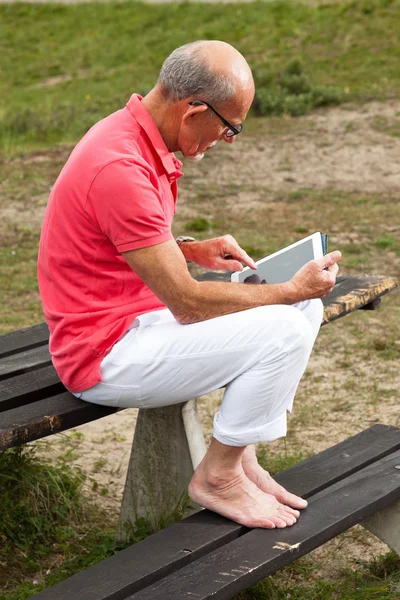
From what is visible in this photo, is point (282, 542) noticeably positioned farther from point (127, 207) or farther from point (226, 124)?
point (226, 124)

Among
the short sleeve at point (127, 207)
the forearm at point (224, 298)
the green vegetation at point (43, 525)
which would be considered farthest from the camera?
the green vegetation at point (43, 525)

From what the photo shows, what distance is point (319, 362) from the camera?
508 centimetres

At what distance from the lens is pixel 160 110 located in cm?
284

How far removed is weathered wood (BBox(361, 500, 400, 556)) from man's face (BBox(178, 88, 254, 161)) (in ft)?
3.98

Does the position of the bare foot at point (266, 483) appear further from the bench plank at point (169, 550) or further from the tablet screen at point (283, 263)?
the tablet screen at point (283, 263)

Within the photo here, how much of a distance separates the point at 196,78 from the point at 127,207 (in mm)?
410

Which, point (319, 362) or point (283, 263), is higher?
point (283, 263)

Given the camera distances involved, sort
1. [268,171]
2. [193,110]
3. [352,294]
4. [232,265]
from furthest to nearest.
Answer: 1. [268,171]
2. [352,294]
3. [232,265]
4. [193,110]

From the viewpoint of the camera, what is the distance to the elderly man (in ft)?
8.74

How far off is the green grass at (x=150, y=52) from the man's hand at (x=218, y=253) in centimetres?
631

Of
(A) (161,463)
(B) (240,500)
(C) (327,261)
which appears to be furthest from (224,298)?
(A) (161,463)

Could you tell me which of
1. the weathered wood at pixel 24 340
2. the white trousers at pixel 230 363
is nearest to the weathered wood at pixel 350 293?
the weathered wood at pixel 24 340

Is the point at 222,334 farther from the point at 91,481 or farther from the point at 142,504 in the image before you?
the point at 91,481

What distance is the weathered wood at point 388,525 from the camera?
310 centimetres
